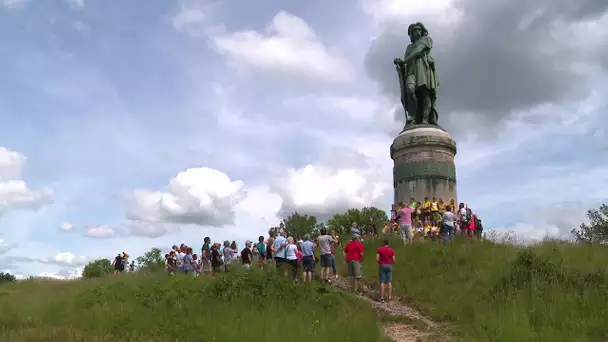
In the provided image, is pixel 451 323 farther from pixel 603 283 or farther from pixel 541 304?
pixel 603 283

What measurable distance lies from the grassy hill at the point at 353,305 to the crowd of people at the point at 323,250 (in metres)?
1.12

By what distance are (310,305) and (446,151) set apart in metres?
10.0

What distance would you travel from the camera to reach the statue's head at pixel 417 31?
20.4 meters

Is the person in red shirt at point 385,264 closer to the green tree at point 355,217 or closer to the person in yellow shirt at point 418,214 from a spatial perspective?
the person in yellow shirt at point 418,214

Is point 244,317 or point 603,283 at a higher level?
point 603,283

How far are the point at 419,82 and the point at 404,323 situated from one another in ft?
40.3

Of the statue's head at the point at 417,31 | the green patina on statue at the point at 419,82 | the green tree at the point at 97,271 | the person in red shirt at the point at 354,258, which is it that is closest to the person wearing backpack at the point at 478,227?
the green patina on statue at the point at 419,82

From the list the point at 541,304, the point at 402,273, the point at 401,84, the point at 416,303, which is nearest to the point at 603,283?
the point at 541,304

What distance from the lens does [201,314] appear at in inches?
358

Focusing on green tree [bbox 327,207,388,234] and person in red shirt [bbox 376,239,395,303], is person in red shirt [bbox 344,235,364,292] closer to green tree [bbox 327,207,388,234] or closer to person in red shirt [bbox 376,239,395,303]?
person in red shirt [bbox 376,239,395,303]

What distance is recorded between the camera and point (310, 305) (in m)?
9.63

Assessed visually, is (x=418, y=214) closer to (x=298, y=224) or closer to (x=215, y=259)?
(x=215, y=259)

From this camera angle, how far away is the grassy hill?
786cm

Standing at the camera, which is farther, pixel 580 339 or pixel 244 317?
pixel 244 317
